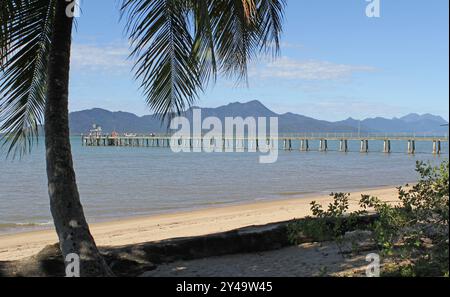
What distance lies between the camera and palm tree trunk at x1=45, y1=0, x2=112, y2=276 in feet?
14.3

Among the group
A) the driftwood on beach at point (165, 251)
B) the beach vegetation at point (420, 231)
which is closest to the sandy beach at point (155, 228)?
the driftwood on beach at point (165, 251)

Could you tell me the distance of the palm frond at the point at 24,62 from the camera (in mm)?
4562

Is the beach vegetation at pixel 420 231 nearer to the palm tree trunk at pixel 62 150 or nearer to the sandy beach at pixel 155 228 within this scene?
the palm tree trunk at pixel 62 150

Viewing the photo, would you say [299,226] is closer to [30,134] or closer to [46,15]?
→ [30,134]

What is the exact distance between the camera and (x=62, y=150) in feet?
14.4

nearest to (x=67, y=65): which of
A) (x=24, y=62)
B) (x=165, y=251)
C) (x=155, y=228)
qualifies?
(x=24, y=62)

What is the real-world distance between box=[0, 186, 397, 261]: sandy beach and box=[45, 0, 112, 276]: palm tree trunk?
16.1 feet

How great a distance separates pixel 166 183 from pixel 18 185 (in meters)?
8.26

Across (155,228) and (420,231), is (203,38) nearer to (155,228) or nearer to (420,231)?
(420,231)

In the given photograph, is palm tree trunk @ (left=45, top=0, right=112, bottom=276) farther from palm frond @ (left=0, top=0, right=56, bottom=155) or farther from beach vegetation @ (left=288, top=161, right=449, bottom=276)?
beach vegetation @ (left=288, top=161, right=449, bottom=276)

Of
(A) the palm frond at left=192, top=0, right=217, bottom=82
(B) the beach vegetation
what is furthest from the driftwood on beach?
(A) the palm frond at left=192, top=0, right=217, bottom=82

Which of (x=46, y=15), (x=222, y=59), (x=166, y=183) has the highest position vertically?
(x=46, y=15)
